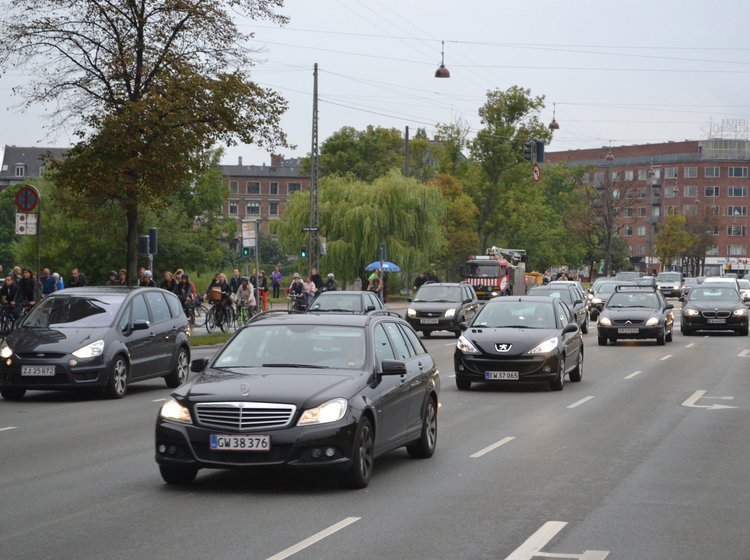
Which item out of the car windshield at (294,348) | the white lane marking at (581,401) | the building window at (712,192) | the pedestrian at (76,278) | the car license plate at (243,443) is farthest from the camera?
the building window at (712,192)

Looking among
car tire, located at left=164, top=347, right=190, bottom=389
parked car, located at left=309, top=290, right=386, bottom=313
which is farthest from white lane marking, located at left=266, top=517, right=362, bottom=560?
parked car, located at left=309, top=290, right=386, bottom=313

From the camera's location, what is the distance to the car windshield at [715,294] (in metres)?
42.6

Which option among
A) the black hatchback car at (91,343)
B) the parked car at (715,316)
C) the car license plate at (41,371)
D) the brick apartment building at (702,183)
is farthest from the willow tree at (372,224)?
the brick apartment building at (702,183)

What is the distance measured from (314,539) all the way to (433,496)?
6.82 feet

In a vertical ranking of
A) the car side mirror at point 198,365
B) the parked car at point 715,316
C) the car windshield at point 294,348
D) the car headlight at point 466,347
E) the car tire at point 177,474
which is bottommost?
the parked car at point 715,316

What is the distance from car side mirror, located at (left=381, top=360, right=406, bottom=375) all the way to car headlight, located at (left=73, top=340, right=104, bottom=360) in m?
8.91

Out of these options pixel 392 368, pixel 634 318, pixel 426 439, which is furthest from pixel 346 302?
pixel 392 368

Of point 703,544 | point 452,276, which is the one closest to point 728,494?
point 703,544

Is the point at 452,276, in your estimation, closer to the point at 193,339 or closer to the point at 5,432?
the point at 193,339

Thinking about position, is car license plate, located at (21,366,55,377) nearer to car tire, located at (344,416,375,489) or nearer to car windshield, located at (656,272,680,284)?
car tire, located at (344,416,375,489)

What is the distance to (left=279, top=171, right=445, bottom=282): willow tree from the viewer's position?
68.6 m

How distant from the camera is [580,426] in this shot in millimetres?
15508

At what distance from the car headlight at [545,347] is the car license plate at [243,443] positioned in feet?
37.2

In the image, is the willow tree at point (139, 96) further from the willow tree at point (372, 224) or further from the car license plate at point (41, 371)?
the willow tree at point (372, 224)
